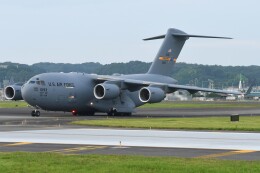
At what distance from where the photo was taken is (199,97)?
200 metres

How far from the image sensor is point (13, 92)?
203 ft

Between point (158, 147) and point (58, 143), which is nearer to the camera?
point (158, 147)

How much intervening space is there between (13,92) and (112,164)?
44.2 meters

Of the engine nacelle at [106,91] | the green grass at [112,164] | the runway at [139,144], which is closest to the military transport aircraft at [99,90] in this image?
the engine nacelle at [106,91]

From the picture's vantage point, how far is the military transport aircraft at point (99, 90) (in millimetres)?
57188

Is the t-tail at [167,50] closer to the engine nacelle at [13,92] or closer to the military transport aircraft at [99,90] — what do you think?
the military transport aircraft at [99,90]

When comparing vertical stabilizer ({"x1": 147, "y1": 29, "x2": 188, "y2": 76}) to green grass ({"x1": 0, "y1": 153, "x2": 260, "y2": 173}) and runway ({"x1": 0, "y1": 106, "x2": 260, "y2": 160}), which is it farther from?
green grass ({"x1": 0, "y1": 153, "x2": 260, "y2": 173})

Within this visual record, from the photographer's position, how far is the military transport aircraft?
2251 inches

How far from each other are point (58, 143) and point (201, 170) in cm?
1049

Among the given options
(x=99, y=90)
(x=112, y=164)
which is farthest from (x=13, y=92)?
(x=112, y=164)

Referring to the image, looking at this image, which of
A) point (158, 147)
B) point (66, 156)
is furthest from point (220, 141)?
point (66, 156)

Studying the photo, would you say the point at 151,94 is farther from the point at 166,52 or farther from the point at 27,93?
the point at 27,93

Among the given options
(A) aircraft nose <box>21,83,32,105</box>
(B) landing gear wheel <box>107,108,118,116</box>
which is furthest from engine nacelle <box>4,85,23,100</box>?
(B) landing gear wheel <box>107,108,118,116</box>

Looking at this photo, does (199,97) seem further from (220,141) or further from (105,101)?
(220,141)
